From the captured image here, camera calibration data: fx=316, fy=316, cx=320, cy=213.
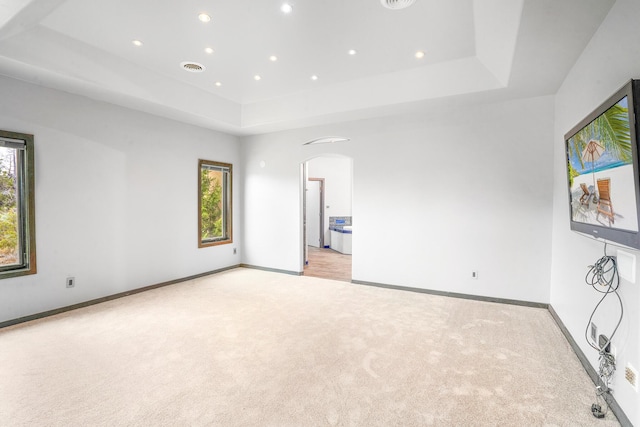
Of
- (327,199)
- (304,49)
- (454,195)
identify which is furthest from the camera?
(327,199)

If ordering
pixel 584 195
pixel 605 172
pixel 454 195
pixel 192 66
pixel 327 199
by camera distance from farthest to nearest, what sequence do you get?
1. pixel 327 199
2. pixel 454 195
3. pixel 192 66
4. pixel 584 195
5. pixel 605 172

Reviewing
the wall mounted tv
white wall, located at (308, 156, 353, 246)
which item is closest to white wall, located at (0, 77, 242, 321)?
white wall, located at (308, 156, 353, 246)

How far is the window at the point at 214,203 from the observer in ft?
19.0

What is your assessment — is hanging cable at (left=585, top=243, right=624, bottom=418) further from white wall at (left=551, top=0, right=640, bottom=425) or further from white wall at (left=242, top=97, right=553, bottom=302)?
white wall at (left=242, top=97, right=553, bottom=302)

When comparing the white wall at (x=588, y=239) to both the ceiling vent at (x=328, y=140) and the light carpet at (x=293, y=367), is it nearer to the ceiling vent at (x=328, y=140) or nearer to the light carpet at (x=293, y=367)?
the light carpet at (x=293, y=367)

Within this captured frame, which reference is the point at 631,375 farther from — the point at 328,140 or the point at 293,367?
the point at 328,140

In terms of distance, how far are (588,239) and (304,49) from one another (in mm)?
3349

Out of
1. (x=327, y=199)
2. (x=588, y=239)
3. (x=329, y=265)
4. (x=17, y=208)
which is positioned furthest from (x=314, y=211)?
(x=588, y=239)

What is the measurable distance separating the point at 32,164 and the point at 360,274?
182 inches

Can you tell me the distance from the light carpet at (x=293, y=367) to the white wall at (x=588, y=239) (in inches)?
11.4

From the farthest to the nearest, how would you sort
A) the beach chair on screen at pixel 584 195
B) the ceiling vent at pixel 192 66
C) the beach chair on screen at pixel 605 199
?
the ceiling vent at pixel 192 66, the beach chair on screen at pixel 584 195, the beach chair on screen at pixel 605 199

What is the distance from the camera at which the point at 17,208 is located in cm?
360

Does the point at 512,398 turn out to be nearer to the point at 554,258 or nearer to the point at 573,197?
the point at 573,197

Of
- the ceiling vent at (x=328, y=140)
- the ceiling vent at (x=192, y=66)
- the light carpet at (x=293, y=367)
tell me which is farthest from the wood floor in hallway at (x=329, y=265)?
the ceiling vent at (x=192, y=66)
